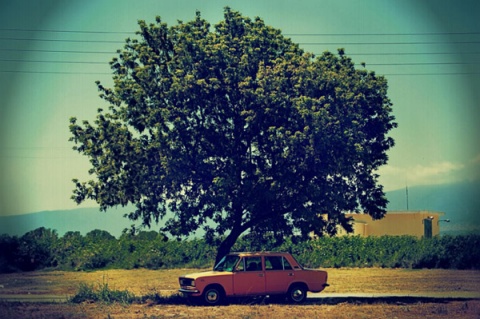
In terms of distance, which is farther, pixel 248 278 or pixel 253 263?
pixel 253 263

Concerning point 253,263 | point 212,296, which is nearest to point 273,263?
point 253,263

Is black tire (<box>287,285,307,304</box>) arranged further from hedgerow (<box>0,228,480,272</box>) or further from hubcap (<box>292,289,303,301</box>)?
hedgerow (<box>0,228,480,272</box>)

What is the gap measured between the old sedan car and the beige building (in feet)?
131

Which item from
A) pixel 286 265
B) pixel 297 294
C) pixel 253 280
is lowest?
pixel 297 294

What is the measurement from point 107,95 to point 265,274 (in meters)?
10.9

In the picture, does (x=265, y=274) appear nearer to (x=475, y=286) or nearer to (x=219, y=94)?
(x=219, y=94)

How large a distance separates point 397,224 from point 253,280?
45170 mm

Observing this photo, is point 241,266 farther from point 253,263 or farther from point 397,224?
point 397,224

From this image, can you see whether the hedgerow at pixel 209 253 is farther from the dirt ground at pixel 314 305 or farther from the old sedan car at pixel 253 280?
the old sedan car at pixel 253 280

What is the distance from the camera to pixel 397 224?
69188 millimetres

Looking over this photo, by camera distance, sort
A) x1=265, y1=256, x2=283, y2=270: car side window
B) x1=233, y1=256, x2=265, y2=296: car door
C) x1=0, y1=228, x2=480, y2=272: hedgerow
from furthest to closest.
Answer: x1=0, y1=228, x2=480, y2=272: hedgerow < x1=265, y1=256, x2=283, y2=270: car side window < x1=233, y1=256, x2=265, y2=296: car door

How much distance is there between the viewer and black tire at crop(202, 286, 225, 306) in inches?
1040

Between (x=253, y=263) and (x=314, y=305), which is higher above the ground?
(x=253, y=263)

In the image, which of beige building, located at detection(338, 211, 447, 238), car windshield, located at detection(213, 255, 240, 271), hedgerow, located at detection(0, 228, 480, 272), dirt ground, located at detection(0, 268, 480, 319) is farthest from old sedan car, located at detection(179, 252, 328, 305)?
beige building, located at detection(338, 211, 447, 238)
